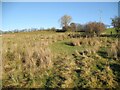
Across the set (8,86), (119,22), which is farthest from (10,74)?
(119,22)

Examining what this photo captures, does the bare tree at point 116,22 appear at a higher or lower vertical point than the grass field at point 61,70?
higher

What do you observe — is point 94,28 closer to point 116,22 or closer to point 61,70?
point 116,22

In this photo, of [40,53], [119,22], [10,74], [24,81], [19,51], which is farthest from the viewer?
[119,22]

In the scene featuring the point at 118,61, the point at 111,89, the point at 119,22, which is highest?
the point at 119,22

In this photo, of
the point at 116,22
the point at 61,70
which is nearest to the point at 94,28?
the point at 116,22

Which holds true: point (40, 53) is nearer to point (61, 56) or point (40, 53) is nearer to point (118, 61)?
point (61, 56)

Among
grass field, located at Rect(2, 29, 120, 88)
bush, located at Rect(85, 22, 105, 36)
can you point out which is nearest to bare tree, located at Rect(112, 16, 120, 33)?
bush, located at Rect(85, 22, 105, 36)

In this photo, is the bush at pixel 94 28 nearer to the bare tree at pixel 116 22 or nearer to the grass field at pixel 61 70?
the bare tree at pixel 116 22

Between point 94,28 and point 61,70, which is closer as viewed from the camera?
point 61,70

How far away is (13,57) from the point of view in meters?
10.5

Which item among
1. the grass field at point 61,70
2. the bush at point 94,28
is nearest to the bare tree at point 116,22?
the bush at point 94,28

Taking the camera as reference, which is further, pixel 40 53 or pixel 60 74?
pixel 40 53

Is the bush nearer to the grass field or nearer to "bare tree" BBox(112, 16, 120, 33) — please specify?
"bare tree" BBox(112, 16, 120, 33)

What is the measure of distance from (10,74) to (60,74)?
2045 millimetres
